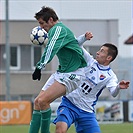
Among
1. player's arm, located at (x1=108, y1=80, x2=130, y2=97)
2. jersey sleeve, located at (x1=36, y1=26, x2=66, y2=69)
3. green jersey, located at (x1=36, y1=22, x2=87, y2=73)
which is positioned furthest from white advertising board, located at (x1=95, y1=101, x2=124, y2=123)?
jersey sleeve, located at (x1=36, y1=26, x2=66, y2=69)

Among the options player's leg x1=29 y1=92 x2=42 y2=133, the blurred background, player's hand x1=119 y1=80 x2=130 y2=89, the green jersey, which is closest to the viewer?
the green jersey

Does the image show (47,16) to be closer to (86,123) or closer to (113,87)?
(113,87)

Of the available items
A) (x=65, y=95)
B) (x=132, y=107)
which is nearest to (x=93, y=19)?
(x=132, y=107)

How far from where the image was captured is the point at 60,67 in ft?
29.0

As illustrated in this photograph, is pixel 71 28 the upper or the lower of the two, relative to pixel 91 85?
upper

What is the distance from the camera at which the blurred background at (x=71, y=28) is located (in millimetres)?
28734

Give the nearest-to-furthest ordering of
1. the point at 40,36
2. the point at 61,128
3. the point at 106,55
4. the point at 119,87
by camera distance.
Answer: the point at 61,128 < the point at 119,87 < the point at 106,55 < the point at 40,36

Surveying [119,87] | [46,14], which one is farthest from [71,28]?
[119,87]

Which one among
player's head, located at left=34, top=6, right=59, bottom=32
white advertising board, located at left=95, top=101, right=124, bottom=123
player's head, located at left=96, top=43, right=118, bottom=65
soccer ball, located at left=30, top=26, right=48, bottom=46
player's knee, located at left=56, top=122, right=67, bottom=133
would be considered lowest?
white advertising board, located at left=95, top=101, right=124, bottom=123

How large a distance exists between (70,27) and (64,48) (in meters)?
24.2

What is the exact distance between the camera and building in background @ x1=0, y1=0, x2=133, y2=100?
28891 mm

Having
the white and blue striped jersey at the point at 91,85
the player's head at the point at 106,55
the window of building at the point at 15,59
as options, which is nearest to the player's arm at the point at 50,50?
the white and blue striped jersey at the point at 91,85

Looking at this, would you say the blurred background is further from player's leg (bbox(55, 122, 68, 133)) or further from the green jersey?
player's leg (bbox(55, 122, 68, 133))

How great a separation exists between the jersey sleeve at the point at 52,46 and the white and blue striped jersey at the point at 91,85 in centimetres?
70
